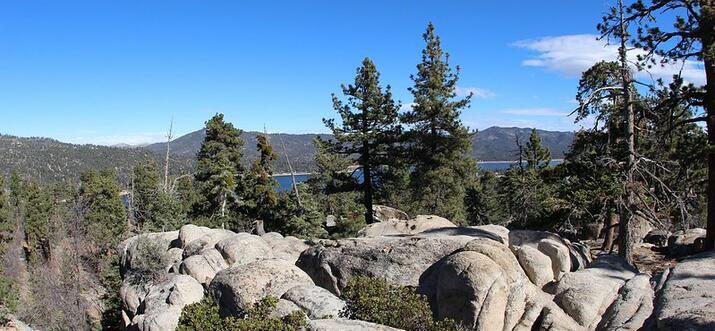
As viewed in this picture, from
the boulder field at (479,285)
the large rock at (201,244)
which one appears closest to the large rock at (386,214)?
the large rock at (201,244)

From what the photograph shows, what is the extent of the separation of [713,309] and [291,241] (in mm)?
16042

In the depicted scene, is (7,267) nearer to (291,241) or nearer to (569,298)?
(291,241)

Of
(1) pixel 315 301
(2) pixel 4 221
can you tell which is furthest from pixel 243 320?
(2) pixel 4 221

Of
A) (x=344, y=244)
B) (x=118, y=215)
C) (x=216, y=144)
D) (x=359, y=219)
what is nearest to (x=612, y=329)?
(x=344, y=244)

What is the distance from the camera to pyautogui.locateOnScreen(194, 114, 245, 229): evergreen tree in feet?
125

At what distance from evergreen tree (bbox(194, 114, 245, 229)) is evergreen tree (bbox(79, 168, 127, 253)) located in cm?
1142

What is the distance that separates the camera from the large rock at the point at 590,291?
454 inches

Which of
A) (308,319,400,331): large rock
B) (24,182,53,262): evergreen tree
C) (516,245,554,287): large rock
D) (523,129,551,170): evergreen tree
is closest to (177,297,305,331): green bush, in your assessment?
(308,319,400,331): large rock

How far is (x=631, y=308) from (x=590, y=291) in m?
1.09

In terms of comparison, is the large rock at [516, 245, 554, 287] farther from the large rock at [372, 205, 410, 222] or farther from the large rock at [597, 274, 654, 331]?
the large rock at [372, 205, 410, 222]

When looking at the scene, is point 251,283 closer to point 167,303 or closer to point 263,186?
point 167,303

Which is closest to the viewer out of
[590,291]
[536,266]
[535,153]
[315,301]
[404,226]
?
[315,301]

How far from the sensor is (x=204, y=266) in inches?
692

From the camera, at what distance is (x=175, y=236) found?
26516mm
